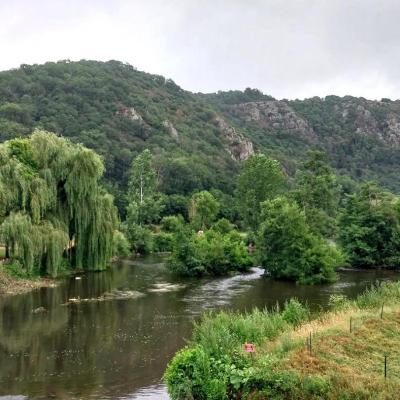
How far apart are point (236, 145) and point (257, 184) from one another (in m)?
73.7

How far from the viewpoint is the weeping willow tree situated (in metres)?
39.7

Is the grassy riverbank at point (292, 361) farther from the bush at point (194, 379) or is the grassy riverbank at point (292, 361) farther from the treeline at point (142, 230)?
the treeline at point (142, 230)

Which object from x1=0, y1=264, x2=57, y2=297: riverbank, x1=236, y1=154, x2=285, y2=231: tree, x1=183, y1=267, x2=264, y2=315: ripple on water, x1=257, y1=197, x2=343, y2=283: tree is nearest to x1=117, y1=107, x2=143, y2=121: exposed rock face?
x1=236, y1=154, x2=285, y2=231: tree

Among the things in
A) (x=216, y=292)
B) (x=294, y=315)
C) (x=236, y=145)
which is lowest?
(x=216, y=292)

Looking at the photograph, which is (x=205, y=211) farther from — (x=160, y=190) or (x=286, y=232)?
(x=286, y=232)

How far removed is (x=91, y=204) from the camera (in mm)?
45344

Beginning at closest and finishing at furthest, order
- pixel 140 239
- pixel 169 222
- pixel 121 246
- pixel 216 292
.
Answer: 1. pixel 216 292
2. pixel 121 246
3. pixel 140 239
4. pixel 169 222

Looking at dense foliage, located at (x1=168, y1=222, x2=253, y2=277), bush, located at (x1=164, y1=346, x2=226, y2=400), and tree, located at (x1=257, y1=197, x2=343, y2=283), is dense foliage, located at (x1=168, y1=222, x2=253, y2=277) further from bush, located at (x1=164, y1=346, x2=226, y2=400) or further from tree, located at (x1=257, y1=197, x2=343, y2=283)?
bush, located at (x1=164, y1=346, x2=226, y2=400)

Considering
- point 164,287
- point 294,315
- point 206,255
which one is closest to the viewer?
point 294,315

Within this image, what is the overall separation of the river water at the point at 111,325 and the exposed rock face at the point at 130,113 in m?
84.8

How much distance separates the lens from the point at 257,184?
68.7 metres

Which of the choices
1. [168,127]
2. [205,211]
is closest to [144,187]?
[205,211]

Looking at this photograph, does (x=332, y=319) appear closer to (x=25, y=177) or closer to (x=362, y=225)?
(x=25, y=177)

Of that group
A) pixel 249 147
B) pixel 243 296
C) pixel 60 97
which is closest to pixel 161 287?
pixel 243 296
